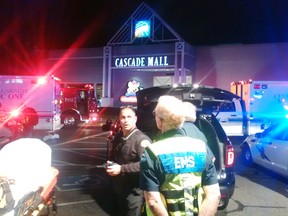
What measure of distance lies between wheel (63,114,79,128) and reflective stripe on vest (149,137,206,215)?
1839 cm

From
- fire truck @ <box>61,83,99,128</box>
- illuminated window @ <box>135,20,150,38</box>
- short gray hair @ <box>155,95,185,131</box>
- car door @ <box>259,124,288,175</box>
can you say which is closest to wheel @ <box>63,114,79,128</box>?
fire truck @ <box>61,83,99,128</box>

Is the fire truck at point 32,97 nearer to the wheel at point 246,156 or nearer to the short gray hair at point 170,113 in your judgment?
the wheel at point 246,156

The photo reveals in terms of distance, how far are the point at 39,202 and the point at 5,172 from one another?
444 millimetres

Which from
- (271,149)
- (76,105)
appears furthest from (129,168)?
(76,105)

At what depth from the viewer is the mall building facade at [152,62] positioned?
27266 millimetres

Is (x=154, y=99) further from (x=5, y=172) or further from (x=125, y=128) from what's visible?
(x=5, y=172)

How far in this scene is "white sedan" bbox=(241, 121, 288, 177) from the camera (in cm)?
833

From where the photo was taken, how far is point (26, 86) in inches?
669

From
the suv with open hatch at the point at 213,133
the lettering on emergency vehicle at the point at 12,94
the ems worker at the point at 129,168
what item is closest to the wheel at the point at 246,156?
the suv with open hatch at the point at 213,133

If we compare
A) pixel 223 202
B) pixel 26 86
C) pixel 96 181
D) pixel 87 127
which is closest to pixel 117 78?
pixel 87 127

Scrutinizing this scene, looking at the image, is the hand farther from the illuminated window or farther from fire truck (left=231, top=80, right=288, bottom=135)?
the illuminated window

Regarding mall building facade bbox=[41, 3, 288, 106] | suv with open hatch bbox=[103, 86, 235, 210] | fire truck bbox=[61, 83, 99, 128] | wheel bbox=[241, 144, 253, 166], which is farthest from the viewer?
mall building facade bbox=[41, 3, 288, 106]

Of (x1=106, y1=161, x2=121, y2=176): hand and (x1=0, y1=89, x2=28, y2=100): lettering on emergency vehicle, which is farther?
(x1=0, y1=89, x2=28, y2=100): lettering on emergency vehicle

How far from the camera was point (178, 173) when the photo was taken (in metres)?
2.55
